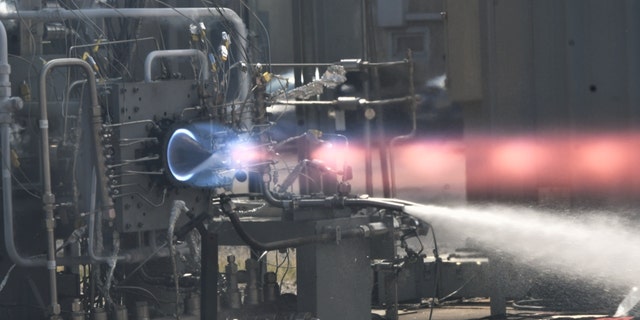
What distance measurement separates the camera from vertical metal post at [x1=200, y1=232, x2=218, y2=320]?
6.04 m

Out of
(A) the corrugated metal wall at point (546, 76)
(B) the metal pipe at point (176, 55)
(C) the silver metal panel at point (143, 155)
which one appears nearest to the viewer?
(C) the silver metal panel at point (143, 155)

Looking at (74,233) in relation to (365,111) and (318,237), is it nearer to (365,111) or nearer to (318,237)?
(318,237)

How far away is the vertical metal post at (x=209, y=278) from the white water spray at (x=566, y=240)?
6.64ft

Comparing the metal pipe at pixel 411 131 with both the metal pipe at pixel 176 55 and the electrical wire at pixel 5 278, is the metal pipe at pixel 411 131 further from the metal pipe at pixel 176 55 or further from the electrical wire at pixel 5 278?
the electrical wire at pixel 5 278

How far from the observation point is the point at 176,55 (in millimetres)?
6312

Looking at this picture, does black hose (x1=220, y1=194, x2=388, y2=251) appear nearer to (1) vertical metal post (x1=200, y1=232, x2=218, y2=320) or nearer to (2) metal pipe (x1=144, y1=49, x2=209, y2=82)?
(1) vertical metal post (x1=200, y1=232, x2=218, y2=320)

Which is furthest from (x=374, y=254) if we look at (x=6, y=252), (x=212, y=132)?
(x=6, y=252)

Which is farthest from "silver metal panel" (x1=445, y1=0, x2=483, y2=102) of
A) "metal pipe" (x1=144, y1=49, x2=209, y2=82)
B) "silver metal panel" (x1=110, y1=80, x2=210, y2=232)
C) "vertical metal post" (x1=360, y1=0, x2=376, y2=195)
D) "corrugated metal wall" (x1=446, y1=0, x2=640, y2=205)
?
"silver metal panel" (x1=110, y1=80, x2=210, y2=232)

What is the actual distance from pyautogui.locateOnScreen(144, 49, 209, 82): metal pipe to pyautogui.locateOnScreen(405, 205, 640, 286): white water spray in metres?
1.93

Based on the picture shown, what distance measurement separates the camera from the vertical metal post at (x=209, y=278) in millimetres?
6039

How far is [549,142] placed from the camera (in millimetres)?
7961

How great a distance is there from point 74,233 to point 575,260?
11.5 feet

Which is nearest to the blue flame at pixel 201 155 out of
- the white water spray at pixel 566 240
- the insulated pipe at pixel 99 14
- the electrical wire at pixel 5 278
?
the insulated pipe at pixel 99 14

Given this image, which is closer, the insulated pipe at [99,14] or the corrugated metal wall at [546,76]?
the insulated pipe at [99,14]
